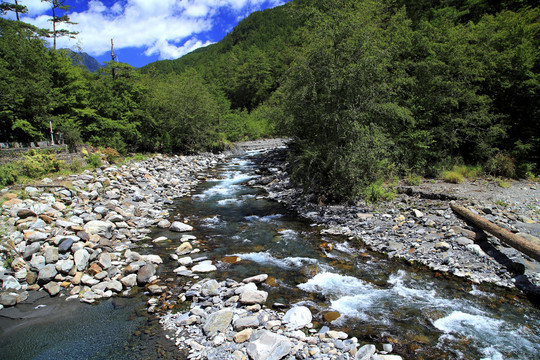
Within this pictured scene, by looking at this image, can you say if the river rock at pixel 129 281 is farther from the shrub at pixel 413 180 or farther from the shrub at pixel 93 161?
the shrub at pixel 413 180

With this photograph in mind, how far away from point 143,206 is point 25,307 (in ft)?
24.6

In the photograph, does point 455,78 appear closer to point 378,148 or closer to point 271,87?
point 378,148

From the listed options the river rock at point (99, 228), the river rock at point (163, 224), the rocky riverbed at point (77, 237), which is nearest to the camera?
the rocky riverbed at point (77, 237)

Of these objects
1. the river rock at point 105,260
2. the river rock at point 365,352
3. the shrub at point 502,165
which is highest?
the shrub at point 502,165

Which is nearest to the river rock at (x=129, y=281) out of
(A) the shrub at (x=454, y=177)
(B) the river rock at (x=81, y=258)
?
(B) the river rock at (x=81, y=258)

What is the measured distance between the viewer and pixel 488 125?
14.6 metres

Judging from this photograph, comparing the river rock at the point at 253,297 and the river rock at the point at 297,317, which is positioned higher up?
the river rock at the point at 253,297

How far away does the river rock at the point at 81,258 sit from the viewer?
25.3ft

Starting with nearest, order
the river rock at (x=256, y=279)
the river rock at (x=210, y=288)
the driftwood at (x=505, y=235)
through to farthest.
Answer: the river rock at (x=210, y=288) < the driftwood at (x=505, y=235) < the river rock at (x=256, y=279)

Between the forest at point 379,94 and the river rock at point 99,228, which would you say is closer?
the river rock at point 99,228

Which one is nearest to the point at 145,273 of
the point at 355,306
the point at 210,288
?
the point at 210,288

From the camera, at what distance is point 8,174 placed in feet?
37.4

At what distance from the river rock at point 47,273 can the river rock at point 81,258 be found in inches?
19.9

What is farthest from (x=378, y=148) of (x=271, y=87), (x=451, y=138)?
(x=271, y=87)
